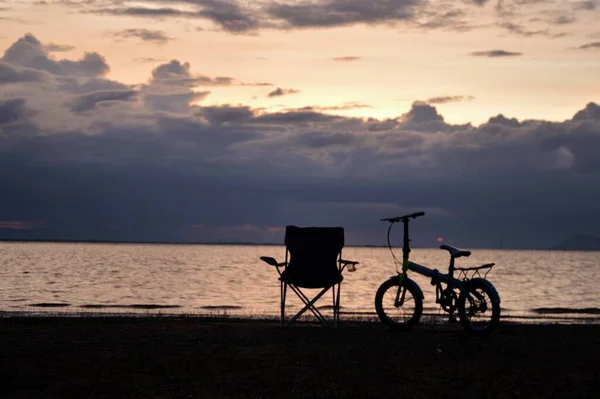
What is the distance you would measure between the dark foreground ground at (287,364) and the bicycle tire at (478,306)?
0.25 meters

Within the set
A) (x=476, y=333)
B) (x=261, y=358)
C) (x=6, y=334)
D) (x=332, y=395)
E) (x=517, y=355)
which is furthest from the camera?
(x=476, y=333)

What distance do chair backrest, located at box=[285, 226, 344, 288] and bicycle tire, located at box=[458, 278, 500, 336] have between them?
196cm

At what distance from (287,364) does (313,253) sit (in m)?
3.83

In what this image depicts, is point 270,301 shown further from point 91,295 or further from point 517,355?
point 517,355

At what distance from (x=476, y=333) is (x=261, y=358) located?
408 centimetres

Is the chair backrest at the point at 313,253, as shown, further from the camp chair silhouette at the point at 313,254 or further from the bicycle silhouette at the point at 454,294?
the bicycle silhouette at the point at 454,294

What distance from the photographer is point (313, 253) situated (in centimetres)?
1173

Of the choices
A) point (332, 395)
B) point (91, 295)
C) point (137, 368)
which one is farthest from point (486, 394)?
point (91, 295)

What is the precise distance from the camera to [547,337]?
10742 mm

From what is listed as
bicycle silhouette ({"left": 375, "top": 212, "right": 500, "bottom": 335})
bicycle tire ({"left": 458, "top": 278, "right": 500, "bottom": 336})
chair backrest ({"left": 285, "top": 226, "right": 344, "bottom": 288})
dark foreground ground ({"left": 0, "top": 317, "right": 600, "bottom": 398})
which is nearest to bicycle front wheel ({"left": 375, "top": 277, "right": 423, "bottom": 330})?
bicycle silhouette ({"left": 375, "top": 212, "right": 500, "bottom": 335})

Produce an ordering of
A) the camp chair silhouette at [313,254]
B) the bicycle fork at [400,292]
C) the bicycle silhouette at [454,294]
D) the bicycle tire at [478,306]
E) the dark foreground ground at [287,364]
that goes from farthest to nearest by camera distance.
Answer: the bicycle fork at [400,292], the camp chair silhouette at [313,254], the bicycle silhouette at [454,294], the bicycle tire at [478,306], the dark foreground ground at [287,364]

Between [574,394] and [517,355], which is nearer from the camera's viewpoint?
[574,394]

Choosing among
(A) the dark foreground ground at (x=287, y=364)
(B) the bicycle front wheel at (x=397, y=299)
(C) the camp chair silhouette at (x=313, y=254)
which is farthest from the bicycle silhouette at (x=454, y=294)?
(C) the camp chair silhouette at (x=313, y=254)

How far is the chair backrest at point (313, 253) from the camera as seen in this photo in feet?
38.4
